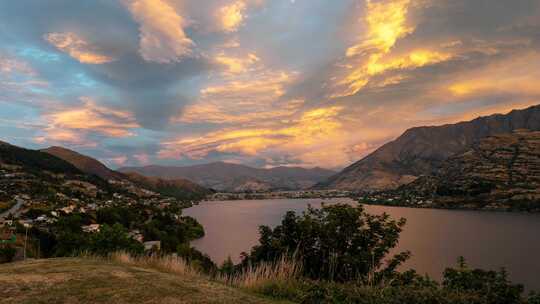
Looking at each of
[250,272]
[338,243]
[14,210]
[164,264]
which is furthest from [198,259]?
[14,210]

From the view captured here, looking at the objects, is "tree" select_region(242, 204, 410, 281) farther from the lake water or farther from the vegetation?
the lake water

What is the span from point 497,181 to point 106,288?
573 feet

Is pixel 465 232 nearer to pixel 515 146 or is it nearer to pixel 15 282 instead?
pixel 15 282

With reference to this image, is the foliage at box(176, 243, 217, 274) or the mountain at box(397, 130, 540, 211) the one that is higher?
the mountain at box(397, 130, 540, 211)

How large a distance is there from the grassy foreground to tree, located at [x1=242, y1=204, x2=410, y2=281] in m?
4.76

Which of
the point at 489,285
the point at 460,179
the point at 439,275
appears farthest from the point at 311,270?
the point at 460,179

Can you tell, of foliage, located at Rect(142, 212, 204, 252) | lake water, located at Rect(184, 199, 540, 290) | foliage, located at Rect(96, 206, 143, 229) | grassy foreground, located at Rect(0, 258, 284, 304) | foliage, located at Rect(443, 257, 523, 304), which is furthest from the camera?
foliage, located at Rect(96, 206, 143, 229)

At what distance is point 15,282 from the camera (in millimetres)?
7285

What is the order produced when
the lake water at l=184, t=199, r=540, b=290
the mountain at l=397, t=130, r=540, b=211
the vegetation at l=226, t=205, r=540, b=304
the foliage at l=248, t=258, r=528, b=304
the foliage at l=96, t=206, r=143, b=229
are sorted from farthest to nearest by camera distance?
the mountain at l=397, t=130, r=540, b=211
the foliage at l=96, t=206, r=143, b=229
the lake water at l=184, t=199, r=540, b=290
the vegetation at l=226, t=205, r=540, b=304
the foliage at l=248, t=258, r=528, b=304

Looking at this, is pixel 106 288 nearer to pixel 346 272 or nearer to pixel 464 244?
pixel 346 272

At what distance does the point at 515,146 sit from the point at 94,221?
213 m

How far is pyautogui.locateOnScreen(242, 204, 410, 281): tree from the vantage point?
1146 centimetres

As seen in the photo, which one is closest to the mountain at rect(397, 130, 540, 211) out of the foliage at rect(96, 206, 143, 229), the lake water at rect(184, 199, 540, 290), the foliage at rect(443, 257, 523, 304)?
the lake water at rect(184, 199, 540, 290)

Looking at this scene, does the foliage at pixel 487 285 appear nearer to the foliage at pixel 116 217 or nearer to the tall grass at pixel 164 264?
the tall grass at pixel 164 264
